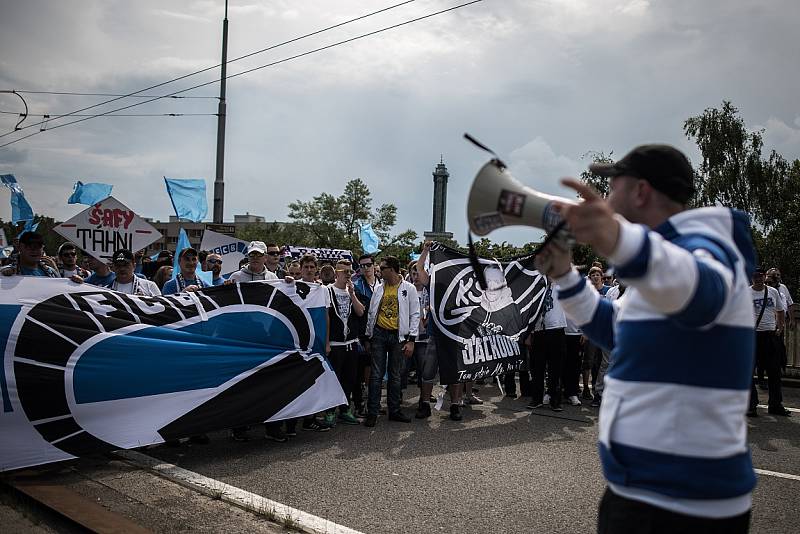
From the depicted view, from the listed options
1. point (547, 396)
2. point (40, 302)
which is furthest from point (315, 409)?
point (547, 396)

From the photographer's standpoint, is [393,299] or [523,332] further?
[523,332]

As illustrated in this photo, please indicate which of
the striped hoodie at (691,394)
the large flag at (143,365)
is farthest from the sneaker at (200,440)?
the striped hoodie at (691,394)

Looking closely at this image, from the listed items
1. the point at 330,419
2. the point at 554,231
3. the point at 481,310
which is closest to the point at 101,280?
the point at 330,419

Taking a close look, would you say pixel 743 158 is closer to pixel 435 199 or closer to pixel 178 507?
pixel 178 507

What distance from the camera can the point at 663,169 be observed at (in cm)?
194

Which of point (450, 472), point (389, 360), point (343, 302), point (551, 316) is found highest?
point (343, 302)

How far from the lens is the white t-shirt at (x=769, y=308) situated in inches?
377

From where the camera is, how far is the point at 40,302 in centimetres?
549

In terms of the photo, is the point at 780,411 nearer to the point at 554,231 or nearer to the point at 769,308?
the point at 769,308

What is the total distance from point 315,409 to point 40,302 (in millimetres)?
3063

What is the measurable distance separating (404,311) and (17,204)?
12945 mm

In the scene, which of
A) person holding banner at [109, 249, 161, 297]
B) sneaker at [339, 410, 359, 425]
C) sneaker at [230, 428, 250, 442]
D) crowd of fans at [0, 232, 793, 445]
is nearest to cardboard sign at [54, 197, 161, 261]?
crowd of fans at [0, 232, 793, 445]

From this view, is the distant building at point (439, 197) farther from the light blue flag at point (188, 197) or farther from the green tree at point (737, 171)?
the light blue flag at point (188, 197)

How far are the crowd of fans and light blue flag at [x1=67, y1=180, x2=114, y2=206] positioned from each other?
13.6 ft
